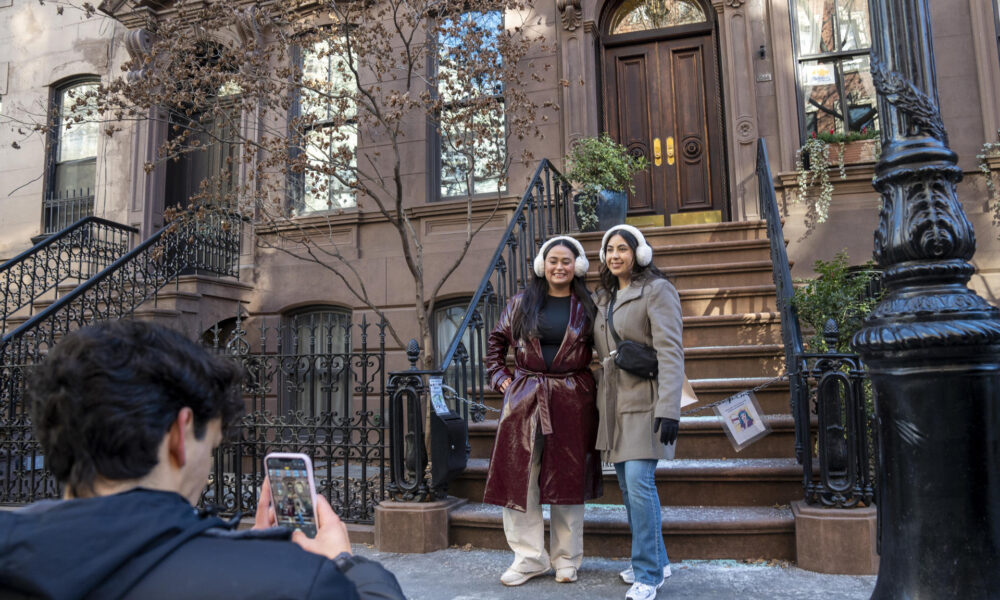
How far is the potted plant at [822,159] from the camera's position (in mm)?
8602

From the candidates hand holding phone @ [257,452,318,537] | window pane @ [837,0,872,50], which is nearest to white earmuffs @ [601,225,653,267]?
hand holding phone @ [257,452,318,537]

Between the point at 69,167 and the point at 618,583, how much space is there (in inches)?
474

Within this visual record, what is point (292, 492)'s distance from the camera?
1.55m

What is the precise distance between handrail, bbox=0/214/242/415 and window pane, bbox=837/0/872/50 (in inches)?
313

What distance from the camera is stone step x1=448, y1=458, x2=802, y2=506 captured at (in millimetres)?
4941

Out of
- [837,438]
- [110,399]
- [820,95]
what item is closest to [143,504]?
[110,399]

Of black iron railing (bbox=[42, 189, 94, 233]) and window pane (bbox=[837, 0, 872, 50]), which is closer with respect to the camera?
window pane (bbox=[837, 0, 872, 50])

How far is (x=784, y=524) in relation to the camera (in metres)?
4.54

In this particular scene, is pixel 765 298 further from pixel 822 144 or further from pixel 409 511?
pixel 409 511

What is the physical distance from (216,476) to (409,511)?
2063mm

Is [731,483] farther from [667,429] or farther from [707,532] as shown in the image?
[667,429]

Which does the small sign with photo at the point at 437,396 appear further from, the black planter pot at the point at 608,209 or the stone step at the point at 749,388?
the black planter pot at the point at 608,209

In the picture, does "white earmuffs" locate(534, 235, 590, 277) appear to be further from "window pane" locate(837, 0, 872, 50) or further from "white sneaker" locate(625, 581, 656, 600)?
"window pane" locate(837, 0, 872, 50)

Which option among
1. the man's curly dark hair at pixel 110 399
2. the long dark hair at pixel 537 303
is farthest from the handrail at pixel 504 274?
the man's curly dark hair at pixel 110 399
